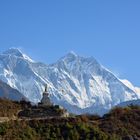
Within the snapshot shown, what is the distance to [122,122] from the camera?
110 metres

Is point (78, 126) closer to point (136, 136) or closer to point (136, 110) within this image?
point (136, 136)

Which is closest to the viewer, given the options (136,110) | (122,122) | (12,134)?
(12,134)

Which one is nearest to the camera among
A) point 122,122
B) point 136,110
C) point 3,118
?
point 3,118

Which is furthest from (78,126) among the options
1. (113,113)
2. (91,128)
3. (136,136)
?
(113,113)

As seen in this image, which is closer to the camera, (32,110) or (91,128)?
(91,128)

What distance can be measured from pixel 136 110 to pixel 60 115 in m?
16.2

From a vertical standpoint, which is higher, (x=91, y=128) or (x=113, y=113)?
(x=113, y=113)

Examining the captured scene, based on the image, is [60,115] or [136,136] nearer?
[136,136]

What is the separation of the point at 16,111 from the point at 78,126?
1313 cm

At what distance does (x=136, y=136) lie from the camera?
338 ft

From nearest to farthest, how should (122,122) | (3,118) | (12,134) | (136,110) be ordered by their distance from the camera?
1. (12,134)
2. (3,118)
3. (122,122)
4. (136,110)

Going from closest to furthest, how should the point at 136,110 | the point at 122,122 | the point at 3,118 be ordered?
the point at 3,118 < the point at 122,122 < the point at 136,110

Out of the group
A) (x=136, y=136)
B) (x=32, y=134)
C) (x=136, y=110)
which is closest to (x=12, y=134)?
(x=32, y=134)

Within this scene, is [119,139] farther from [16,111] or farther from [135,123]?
[16,111]
